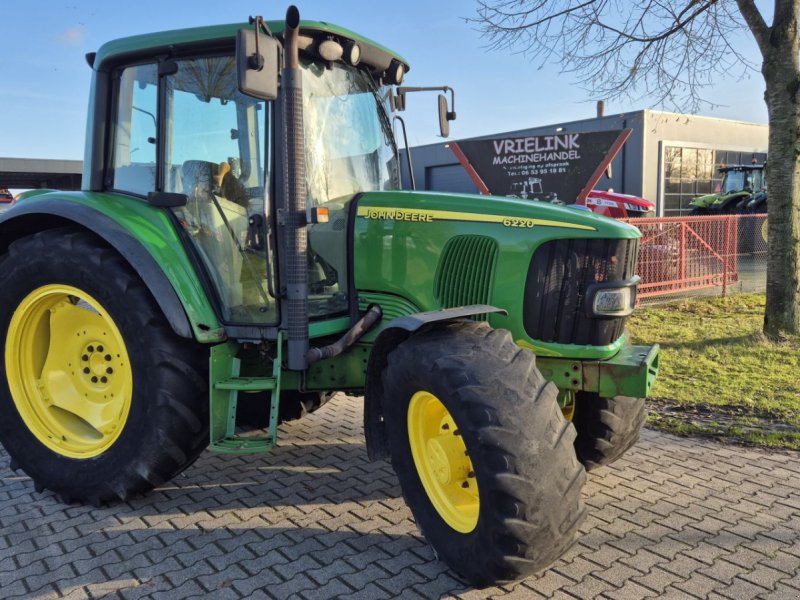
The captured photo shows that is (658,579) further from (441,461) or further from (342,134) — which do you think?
(342,134)

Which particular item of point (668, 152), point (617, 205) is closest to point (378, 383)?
point (617, 205)

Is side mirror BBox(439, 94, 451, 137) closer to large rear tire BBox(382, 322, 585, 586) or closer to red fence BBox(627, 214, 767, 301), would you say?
large rear tire BBox(382, 322, 585, 586)

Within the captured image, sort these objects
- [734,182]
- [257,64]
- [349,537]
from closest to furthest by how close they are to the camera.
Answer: [257,64] < [349,537] < [734,182]

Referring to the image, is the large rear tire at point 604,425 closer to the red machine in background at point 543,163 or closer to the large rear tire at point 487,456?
the large rear tire at point 487,456

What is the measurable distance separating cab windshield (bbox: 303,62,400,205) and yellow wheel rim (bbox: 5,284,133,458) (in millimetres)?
1445

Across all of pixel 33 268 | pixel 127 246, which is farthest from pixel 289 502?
pixel 33 268

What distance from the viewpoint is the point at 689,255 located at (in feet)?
37.6

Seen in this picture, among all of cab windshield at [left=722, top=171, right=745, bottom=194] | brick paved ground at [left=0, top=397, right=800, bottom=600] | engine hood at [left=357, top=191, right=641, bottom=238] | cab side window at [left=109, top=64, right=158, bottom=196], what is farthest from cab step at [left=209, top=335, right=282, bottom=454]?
cab windshield at [left=722, top=171, right=745, bottom=194]

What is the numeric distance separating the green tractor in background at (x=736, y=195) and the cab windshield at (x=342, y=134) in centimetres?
1814

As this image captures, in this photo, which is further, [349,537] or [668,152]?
[668,152]

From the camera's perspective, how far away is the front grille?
10.8 feet

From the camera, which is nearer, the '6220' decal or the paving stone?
the paving stone

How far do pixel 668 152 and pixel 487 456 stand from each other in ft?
82.7

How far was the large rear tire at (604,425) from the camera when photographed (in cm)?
379
